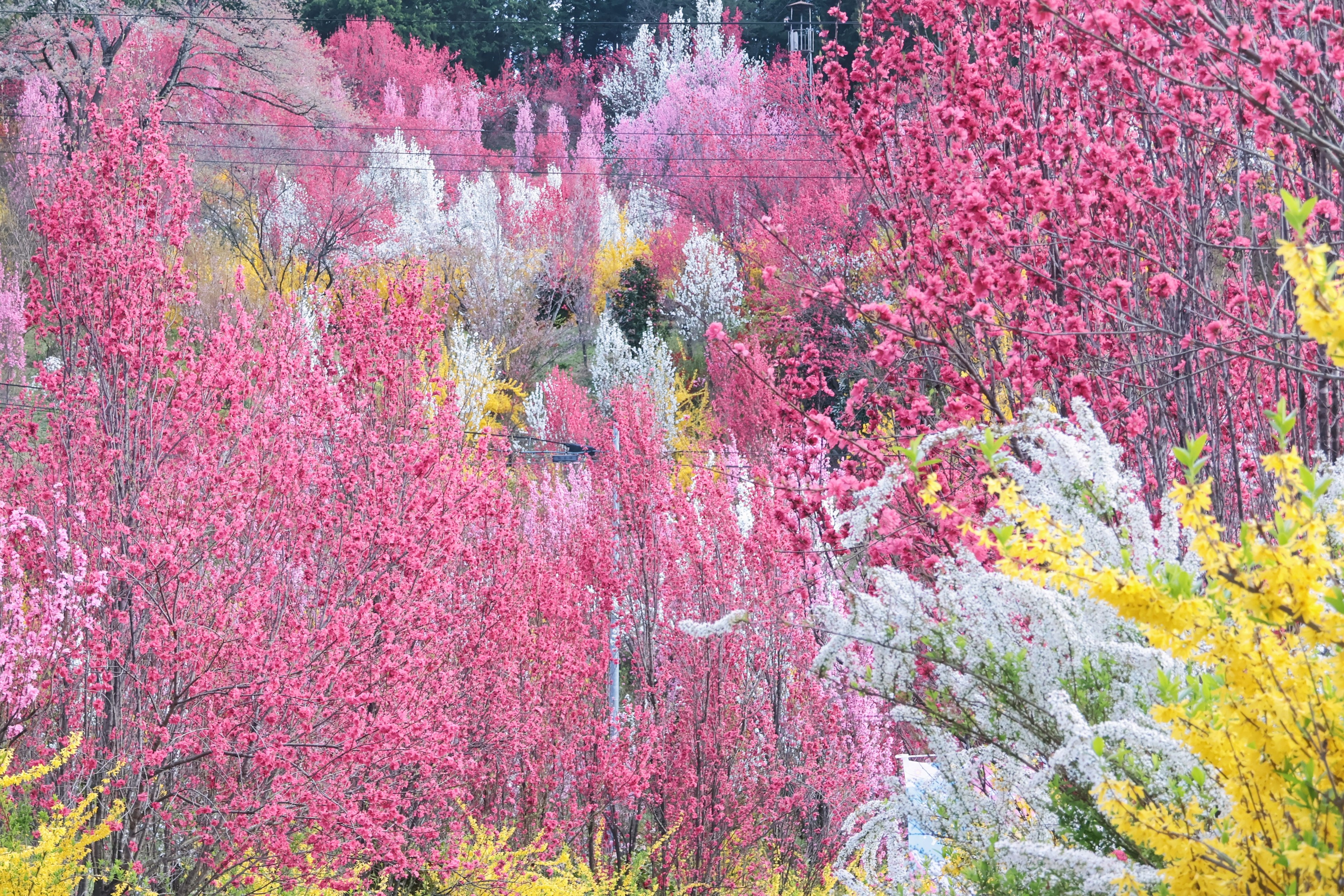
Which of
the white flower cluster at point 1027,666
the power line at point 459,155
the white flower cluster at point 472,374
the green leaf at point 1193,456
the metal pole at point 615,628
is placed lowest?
the metal pole at point 615,628

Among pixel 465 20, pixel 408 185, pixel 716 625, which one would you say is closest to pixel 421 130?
pixel 408 185

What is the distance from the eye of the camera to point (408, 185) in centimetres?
2714

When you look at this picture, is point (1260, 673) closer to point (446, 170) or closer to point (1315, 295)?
point (1315, 295)

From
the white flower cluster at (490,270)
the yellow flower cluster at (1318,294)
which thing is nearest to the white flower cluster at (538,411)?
the white flower cluster at (490,270)

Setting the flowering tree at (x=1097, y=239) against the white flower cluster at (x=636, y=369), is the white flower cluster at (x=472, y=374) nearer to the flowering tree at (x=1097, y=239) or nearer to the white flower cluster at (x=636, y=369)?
the white flower cluster at (x=636, y=369)

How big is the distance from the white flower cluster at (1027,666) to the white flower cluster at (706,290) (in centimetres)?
1955

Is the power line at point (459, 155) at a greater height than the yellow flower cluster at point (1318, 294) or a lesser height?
greater

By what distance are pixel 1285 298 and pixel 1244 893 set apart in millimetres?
2462

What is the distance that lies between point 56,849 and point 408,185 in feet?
79.6

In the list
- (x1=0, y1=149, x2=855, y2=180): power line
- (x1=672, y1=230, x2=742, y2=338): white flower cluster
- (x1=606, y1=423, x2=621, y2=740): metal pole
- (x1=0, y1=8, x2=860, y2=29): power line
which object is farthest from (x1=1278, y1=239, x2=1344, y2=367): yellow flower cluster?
(x1=672, y1=230, x2=742, y2=338): white flower cluster

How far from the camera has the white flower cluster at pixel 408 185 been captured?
25.7 meters

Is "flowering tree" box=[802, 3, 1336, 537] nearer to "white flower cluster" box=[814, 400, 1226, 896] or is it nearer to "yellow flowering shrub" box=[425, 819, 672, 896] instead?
"white flower cluster" box=[814, 400, 1226, 896]

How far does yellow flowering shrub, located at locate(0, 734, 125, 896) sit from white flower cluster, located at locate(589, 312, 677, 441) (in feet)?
42.4

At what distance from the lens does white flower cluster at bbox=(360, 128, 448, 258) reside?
1013 inches
